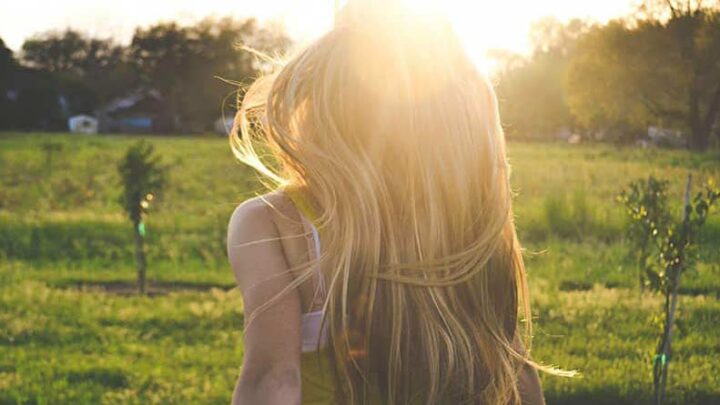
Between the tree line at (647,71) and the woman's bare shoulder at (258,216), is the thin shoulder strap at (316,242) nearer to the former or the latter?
the woman's bare shoulder at (258,216)

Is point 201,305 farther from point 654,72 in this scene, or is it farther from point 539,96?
point 539,96

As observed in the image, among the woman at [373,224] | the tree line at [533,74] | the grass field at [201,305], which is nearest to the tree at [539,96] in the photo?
the tree line at [533,74]

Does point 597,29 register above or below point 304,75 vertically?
above

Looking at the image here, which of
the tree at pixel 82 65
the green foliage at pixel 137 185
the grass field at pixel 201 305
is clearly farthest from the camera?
the tree at pixel 82 65

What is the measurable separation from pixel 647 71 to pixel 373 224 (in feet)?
90.7

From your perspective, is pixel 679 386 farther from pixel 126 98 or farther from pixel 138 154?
pixel 126 98

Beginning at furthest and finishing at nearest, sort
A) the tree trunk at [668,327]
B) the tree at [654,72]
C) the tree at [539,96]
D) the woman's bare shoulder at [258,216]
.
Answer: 1. the tree at [539,96]
2. the tree at [654,72]
3. the tree trunk at [668,327]
4. the woman's bare shoulder at [258,216]

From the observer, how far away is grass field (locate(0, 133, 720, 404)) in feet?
23.6

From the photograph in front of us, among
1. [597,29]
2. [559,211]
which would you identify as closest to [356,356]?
[559,211]

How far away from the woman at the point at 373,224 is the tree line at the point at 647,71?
9904mm

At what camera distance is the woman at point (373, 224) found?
1926 mm

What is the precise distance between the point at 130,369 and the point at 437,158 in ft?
20.8

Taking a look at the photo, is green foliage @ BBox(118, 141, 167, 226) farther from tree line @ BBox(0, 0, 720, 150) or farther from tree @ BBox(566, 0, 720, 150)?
tree @ BBox(566, 0, 720, 150)

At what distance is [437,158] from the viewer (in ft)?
6.52
